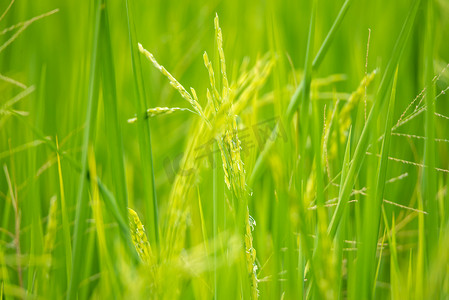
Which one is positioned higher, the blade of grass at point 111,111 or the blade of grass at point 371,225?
the blade of grass at point 111,111

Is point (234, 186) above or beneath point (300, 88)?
beneath

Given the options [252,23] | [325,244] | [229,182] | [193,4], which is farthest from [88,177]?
[193,4]

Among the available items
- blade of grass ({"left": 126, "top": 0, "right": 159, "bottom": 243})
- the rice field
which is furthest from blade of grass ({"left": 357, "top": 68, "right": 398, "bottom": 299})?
blade of grass ({"left": 126, "top": 0, "right": 159, "bottom": 243})

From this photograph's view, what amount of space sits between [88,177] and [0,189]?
0.46m

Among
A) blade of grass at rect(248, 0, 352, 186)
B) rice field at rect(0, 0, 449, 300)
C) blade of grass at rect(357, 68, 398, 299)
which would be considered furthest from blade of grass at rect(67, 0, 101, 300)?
blade of grass at rect(357, 68, 398, 299)

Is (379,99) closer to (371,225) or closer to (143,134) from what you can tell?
(371,225)

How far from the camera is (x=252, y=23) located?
1.38 m

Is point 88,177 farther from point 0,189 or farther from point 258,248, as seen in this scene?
point 0,189

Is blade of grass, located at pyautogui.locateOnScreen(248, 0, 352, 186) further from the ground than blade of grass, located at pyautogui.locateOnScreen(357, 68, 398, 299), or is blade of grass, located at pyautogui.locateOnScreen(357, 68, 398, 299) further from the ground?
blade of grass, located at pyautogui.locateOnScreen(248, 0, 352, 186)

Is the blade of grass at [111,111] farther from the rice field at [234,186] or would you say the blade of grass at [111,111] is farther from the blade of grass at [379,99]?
the blade of grass at [379,99]

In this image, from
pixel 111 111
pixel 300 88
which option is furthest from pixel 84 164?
pixel 300 88

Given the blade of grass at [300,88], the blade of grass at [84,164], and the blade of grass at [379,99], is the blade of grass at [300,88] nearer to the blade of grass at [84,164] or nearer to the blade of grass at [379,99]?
the blade of grass at [379,99]

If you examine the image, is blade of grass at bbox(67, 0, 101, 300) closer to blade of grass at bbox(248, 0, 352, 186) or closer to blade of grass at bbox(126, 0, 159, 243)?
blade of grass at bbox(126, 0, 159, 243)

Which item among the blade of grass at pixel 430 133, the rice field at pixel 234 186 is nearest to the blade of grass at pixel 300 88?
the rice field at pixel 234 186
